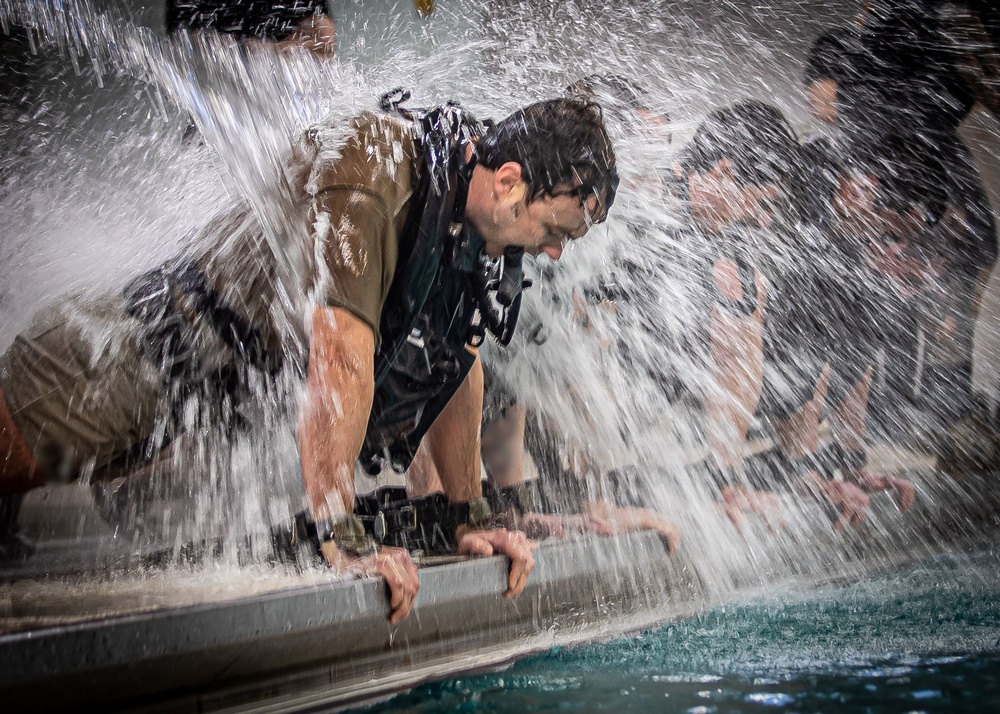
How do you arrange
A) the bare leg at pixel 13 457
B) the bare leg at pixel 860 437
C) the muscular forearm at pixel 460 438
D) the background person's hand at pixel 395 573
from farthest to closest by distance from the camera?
the bare leg at pixel 860 437, the muscular forearm at pixel 460 438, the bare leg at pixel 13 457, the background person's hand at pixel 395 573

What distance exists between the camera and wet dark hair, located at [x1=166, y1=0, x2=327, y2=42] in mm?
2230

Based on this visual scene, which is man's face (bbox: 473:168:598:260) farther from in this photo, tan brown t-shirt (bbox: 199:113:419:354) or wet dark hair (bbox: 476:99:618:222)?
tan brown t-shirt (bbox: 199:113:419:354)

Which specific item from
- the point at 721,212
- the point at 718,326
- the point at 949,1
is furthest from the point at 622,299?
the point at 949,1

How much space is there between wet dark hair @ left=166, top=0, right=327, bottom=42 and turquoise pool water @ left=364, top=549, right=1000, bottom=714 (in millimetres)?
1967

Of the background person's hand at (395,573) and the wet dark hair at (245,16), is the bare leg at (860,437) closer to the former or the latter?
the background person's hand at (395,573)

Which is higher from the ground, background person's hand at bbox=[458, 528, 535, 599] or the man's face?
the man's face

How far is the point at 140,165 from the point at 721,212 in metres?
2.08

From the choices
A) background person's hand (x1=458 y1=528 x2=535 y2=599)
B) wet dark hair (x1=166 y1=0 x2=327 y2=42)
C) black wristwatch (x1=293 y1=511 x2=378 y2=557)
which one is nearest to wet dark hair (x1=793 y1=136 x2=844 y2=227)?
wet dark hair (x1=166 y1=0 x2=327 y2=42)

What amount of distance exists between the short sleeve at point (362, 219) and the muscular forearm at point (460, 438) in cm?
49

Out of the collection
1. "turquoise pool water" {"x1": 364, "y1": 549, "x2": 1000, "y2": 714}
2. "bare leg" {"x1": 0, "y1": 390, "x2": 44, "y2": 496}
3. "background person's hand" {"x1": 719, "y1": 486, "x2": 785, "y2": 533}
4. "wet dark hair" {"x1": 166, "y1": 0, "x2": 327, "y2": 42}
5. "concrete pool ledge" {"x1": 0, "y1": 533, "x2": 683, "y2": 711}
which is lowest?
"turquoise pool water" {"x1": 364, "y1": 549, "x2": 1000, "y2": 714}

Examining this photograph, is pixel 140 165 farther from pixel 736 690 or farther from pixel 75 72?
pixel 736 690

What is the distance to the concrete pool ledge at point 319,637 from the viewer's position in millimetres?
750

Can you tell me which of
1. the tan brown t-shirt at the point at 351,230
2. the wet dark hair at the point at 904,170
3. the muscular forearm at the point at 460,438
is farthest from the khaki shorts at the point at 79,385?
the wet dark hair at the point at 904,170

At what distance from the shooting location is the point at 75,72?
259 cm
